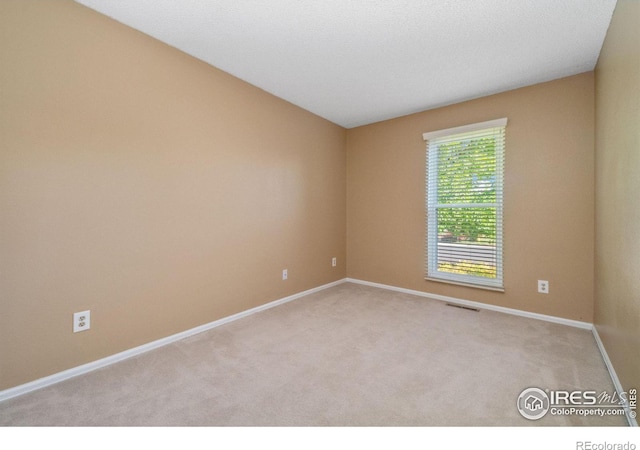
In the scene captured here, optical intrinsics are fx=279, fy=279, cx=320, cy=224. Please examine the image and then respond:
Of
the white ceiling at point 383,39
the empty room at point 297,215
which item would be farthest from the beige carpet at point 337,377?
the white ceiling at point 383,39

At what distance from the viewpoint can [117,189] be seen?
6.62ft

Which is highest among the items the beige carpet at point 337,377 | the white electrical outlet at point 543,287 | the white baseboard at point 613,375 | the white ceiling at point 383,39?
the white ceiling at point 383,39

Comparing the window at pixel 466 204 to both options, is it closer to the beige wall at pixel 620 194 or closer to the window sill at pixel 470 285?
the window sill at pixel 470 285

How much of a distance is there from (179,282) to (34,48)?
1788 mm

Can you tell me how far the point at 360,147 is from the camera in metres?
4.24

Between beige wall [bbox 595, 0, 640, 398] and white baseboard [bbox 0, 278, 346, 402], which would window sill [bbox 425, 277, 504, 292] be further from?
white baseboard [bbox 0, 278, 346, 402]

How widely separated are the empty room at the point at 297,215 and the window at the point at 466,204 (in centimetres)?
2

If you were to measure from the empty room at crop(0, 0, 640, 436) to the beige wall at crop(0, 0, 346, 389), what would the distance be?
13mm

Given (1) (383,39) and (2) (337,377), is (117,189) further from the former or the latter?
(1) (383,39)

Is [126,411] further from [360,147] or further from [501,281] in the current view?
[360,147]

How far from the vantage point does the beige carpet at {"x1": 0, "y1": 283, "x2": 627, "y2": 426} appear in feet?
4.76

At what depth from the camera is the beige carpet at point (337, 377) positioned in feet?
4.76

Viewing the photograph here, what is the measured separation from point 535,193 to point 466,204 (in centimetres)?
65

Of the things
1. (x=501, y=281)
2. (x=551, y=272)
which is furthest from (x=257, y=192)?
(x=551, y=272)
